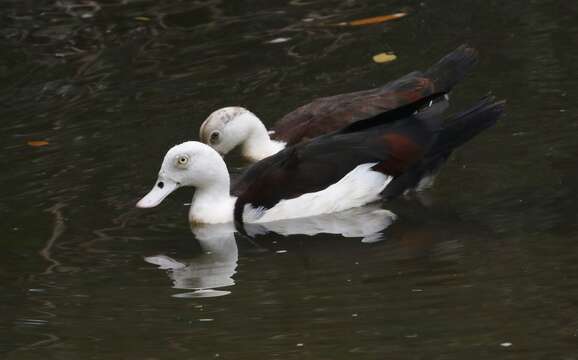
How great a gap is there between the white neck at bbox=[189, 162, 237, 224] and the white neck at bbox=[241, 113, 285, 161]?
117 cm

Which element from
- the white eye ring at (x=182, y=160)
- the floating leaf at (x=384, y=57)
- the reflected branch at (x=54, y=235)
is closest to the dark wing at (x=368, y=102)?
the white eye ring at (x=182, y=160)

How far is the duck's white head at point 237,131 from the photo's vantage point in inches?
432

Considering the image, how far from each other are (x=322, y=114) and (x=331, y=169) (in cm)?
120

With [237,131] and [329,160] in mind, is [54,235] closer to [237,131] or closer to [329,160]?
[329,160]

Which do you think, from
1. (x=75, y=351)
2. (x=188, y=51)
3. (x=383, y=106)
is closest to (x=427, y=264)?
(x=75, y=351)

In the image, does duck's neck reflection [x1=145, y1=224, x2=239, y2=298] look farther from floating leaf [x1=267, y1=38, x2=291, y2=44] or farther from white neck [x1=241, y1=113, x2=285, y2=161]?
floating leaf [x1=267, y1=38, x2=291, y2=44]

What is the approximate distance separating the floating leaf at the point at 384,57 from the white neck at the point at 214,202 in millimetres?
3251

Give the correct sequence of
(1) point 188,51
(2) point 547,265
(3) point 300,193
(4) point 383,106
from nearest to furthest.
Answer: (2) point 547,265 → (3) point 300,193 → (4) point 383,106 → (1) point 188,51

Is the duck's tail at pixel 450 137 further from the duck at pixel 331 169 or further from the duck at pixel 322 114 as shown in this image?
the duck at pixel 322 114

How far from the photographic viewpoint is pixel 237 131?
11.0 meters

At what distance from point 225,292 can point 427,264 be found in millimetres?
1172

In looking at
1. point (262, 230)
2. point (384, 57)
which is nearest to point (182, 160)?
point (262, 230)

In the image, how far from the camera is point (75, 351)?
23.7 ft

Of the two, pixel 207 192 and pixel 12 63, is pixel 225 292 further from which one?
pixel 12 63
